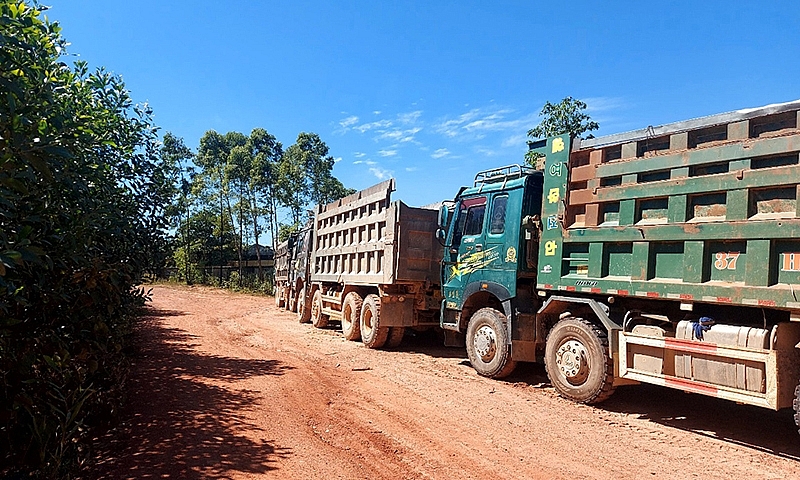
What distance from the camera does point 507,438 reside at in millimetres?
5363

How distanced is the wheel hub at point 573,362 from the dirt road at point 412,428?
348 mm

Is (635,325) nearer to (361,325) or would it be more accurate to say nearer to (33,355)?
(33,355)

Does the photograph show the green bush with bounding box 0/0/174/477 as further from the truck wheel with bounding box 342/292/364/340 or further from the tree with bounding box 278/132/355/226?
the tree with bounding box 278/132/355/226

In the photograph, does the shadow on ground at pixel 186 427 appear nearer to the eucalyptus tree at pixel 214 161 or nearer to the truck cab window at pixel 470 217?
the truck cab window at pixel 470 217

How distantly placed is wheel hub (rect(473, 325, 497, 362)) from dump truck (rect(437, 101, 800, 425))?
2 cm

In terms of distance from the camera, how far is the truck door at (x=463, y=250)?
8641 mm

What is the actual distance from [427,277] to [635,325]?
4.96m

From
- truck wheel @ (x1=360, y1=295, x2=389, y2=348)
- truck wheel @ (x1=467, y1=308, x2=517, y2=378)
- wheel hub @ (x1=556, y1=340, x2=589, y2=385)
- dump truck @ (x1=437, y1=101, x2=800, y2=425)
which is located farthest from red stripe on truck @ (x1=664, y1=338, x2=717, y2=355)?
truck wheel @ (x1=360, y1=295, x2=389, y2=348)

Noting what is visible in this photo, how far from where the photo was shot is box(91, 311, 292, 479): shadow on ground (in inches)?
172

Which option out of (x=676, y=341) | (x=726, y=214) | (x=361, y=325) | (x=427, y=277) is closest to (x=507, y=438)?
(x=676, y=341)

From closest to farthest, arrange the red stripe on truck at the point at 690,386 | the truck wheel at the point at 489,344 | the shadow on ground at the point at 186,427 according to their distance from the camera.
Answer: the shadow on ground at the point at 186,427
the red stripe on truck at the point at 690,386
the truck wheel at the point at 489,344

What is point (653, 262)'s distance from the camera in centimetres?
600

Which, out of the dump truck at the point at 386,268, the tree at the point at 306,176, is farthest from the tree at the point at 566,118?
the tree at the point at 306,176

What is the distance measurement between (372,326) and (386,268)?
1313 mm
